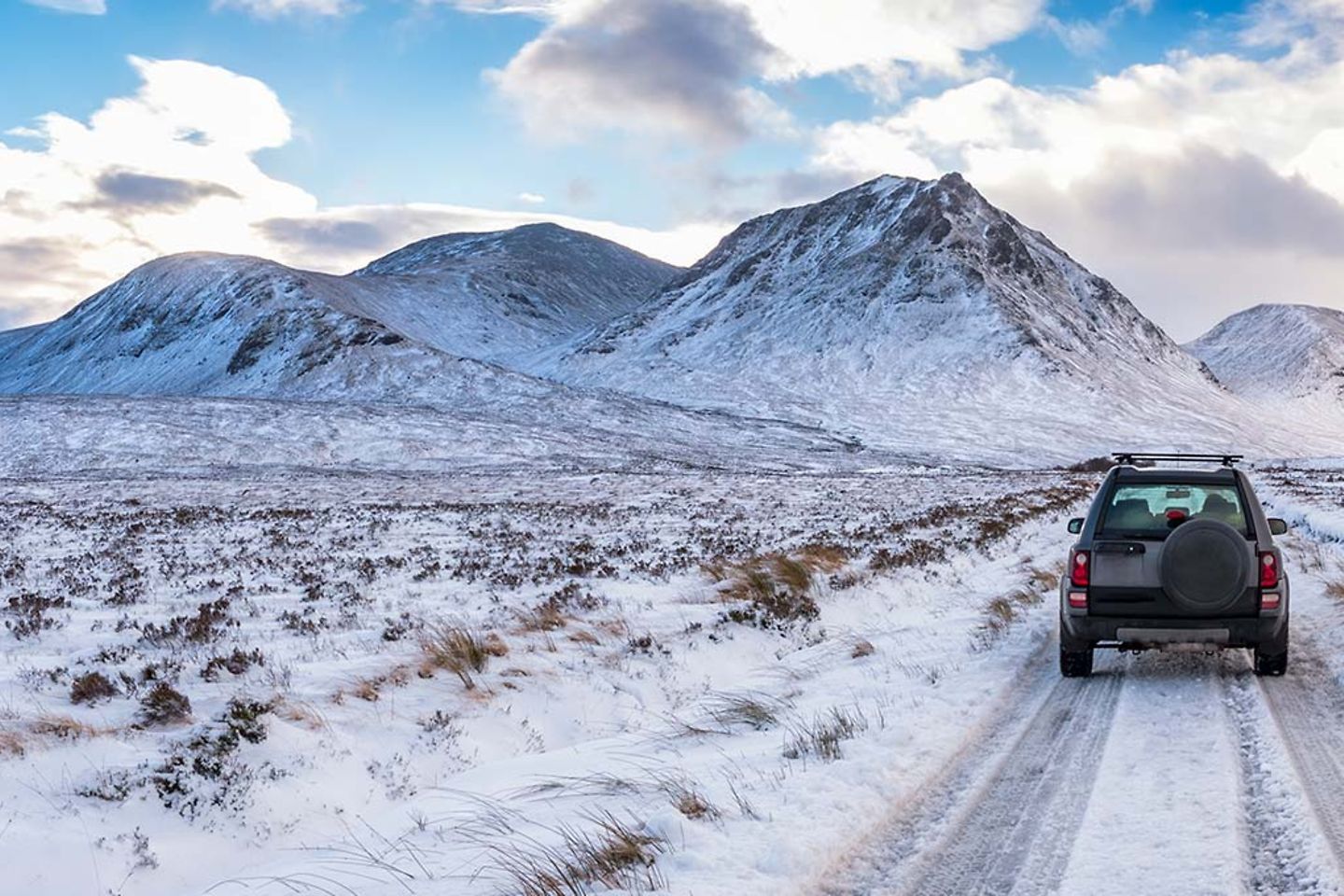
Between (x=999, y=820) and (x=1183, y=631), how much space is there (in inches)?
176

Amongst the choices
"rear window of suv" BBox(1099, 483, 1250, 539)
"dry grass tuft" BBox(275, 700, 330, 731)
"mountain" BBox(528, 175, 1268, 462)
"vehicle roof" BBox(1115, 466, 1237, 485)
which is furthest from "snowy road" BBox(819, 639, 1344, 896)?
"mountain" BBox(528, 175, 1268, 462)

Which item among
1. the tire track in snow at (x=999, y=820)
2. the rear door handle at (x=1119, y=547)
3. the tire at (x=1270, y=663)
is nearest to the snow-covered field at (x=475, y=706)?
the tire track in snow at (x=999, y=820)

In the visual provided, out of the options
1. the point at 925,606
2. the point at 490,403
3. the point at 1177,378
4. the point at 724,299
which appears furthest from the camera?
the point at 724,299

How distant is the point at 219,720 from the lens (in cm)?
838

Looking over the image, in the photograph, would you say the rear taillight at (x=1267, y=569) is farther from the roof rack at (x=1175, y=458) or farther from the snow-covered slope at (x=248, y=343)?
the snow-covered slope at (x=248, y=343)

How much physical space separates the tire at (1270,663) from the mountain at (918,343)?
98.5m

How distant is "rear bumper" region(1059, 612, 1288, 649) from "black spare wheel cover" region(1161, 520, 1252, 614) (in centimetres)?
18

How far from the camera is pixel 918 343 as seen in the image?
15425 cm

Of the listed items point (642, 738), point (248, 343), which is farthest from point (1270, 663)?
point (248, 343)

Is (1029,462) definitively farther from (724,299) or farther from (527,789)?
(527,789)

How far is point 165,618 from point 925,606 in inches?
406

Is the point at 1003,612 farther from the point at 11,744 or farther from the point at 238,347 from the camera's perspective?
the point at 238,347

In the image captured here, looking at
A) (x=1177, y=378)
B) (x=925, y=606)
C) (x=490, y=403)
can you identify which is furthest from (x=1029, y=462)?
(x=925, y=606)

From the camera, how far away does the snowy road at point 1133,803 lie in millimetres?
5273
